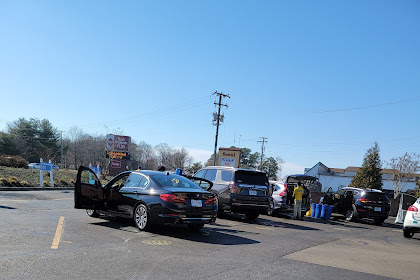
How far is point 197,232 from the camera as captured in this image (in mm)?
9500

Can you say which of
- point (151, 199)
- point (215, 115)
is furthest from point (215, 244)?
point (215, 115)

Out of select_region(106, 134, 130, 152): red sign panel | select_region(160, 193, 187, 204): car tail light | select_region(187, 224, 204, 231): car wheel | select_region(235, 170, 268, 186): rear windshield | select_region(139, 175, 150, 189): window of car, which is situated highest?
select_region(106, 134, 130, 152): red sign panel

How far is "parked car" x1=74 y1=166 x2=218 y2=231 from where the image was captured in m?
8.66

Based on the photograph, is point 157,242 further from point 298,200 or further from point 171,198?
point 298,200

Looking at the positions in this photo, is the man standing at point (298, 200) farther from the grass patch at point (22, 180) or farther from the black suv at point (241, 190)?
the grass patch at point (22, 180)

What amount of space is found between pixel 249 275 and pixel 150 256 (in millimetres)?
1823

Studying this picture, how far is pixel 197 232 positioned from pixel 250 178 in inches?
170

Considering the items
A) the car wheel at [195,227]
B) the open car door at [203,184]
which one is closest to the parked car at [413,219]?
the open car door at [203,184]

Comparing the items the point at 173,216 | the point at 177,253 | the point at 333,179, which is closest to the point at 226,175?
the point at 173,216

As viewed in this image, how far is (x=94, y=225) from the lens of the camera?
31.3ft

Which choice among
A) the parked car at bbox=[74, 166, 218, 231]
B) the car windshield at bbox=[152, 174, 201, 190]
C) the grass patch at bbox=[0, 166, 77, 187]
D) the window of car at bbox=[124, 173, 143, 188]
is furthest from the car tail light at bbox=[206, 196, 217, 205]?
the grass patch at bbox=[0, 166, 77, 187]

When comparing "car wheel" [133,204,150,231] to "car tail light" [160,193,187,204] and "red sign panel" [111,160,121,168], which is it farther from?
"red sign panel" [111,160,121,168]

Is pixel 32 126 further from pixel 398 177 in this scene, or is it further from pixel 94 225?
pixel 94 225

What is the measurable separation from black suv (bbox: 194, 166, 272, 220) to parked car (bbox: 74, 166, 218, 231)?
10.8 ft
